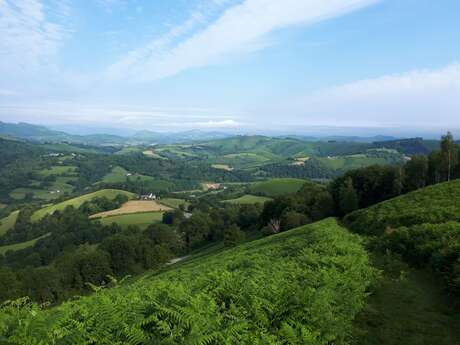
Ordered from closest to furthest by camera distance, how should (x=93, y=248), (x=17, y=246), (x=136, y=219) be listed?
1. (x=93, y=248)
2. (x=17, y=246)
3. (x=136, y=219)

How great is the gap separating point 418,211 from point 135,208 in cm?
13238

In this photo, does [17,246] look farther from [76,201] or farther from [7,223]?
[76,201]

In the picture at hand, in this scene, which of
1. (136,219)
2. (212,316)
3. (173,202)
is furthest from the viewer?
(173,202)

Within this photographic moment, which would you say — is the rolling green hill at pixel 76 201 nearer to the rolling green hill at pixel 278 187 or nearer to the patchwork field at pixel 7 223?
the patchwork field at pixel 7 223

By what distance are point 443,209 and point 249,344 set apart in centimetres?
2523

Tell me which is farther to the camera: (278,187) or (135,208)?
(278,187)

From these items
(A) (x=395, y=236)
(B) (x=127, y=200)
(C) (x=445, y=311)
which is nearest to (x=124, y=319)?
(C) (x=445, y=311)

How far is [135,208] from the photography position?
148m

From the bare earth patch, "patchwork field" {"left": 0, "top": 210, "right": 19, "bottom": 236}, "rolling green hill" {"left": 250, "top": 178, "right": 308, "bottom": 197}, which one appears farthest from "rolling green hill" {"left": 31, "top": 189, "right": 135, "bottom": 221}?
"rolling green hill" {"left": 250, "top": 178, "right": 308, "bottom": 197}

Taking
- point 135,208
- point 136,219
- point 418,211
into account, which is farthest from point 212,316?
point 135,208

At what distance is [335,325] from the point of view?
31.7 ft

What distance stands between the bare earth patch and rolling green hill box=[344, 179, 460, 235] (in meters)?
117

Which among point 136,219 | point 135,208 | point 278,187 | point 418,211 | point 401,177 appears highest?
point 418,211

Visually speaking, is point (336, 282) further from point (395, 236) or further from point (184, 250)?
point (184, 250)
